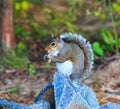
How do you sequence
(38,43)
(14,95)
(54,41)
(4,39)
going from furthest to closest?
(38,43)
(4,39)
(14,95)
(54,41)

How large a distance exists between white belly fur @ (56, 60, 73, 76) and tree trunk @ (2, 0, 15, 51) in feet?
10.4

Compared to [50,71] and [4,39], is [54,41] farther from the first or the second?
[4,39]

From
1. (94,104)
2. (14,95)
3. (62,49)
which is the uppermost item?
(14,95)

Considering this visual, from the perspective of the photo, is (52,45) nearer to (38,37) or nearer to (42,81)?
(42,81)

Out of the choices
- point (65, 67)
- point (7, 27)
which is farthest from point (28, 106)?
point (7, 27)

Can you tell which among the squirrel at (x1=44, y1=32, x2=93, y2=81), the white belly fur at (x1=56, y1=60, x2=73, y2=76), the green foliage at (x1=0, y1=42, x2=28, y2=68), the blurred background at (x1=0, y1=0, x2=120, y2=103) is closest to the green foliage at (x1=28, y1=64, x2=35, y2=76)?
the blurred background at (x1=0, y1=0, x2=120, y2=103)

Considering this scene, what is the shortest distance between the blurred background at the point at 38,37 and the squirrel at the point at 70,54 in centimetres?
141

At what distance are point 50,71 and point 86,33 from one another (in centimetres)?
167

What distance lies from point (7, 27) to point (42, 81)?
4.20ft

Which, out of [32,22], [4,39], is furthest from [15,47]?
[32,22]

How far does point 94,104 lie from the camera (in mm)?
3705

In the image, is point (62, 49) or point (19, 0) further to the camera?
point (19, 0)

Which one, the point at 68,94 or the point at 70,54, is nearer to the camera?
the point at 68,94

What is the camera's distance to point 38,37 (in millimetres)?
7539
